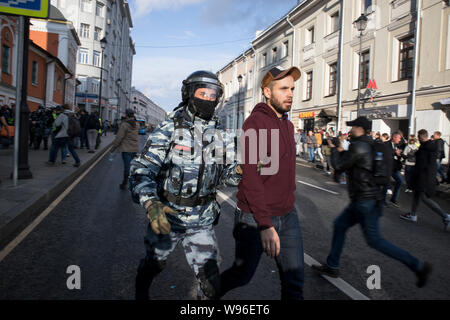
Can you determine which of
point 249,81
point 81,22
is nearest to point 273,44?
point 249,81

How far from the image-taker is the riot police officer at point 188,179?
2068 mm

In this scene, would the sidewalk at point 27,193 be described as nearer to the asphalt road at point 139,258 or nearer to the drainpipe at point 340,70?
the asphalt road at point 139,258

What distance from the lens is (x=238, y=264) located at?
89.4 inches

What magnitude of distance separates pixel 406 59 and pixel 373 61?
2069mm

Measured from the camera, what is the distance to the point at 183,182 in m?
2.09

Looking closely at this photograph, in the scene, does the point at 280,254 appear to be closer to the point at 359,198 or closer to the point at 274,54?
the point at 359,198

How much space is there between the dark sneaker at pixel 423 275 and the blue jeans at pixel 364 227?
225 millimetres

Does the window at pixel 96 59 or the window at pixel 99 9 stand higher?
the window at pixel 99 9

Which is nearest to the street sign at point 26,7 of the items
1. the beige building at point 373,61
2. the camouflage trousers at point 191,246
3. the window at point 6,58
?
the camouflage trousers at point 191,246

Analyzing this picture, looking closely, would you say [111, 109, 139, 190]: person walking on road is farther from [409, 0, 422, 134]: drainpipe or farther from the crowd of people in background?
[409, 0, 422, 134]: drainpipe

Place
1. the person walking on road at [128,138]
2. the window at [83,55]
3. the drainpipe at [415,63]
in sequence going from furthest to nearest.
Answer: the window at [83,55] < the drainpipe at [415,63] < the person walking on road at [128,138]

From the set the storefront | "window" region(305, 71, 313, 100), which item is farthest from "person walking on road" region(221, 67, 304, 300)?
"window" region(305, 71, 313, 100)

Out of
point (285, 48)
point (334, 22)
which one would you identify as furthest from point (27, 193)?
point (285, 48)
